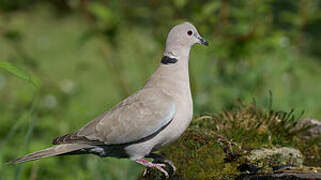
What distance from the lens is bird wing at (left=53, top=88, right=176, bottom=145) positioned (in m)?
2.11

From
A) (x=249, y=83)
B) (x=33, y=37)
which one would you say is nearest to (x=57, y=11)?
(x=33, y=37)

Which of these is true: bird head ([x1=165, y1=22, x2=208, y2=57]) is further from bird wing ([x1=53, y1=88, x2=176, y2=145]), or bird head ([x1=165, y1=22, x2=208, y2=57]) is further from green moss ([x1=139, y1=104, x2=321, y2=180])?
green moss ([x1=139, y1=104, x2=321, y2=180])

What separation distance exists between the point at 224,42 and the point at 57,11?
5285 mm

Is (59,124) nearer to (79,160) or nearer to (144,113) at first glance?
(79,160)

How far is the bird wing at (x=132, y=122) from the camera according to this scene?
6.91 feet

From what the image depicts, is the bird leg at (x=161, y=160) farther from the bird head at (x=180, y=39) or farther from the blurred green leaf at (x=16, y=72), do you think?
the blurred green leaf at (x=16, y=72)

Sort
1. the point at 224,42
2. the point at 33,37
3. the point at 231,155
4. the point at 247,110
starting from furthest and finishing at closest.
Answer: the point at 33,37
the point at 224,42
the point at 247,110
the point at 231,155

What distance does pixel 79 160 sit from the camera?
4.32 metres

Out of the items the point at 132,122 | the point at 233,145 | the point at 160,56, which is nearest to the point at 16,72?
the point at 132,122

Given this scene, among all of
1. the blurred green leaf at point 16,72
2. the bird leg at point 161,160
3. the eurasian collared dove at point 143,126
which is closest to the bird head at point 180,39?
the eurasian collared dove at point 143,126

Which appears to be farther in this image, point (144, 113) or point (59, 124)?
point (59, 124)

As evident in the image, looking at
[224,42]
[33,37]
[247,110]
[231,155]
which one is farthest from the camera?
[33,37]

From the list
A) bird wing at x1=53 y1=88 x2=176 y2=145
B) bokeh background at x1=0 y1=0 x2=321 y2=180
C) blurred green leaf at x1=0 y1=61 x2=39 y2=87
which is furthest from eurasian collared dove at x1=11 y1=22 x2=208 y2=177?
bokeh background at x1=0 y1=0 x2=321 y2=180

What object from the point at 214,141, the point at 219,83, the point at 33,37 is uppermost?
the point at 214,141
